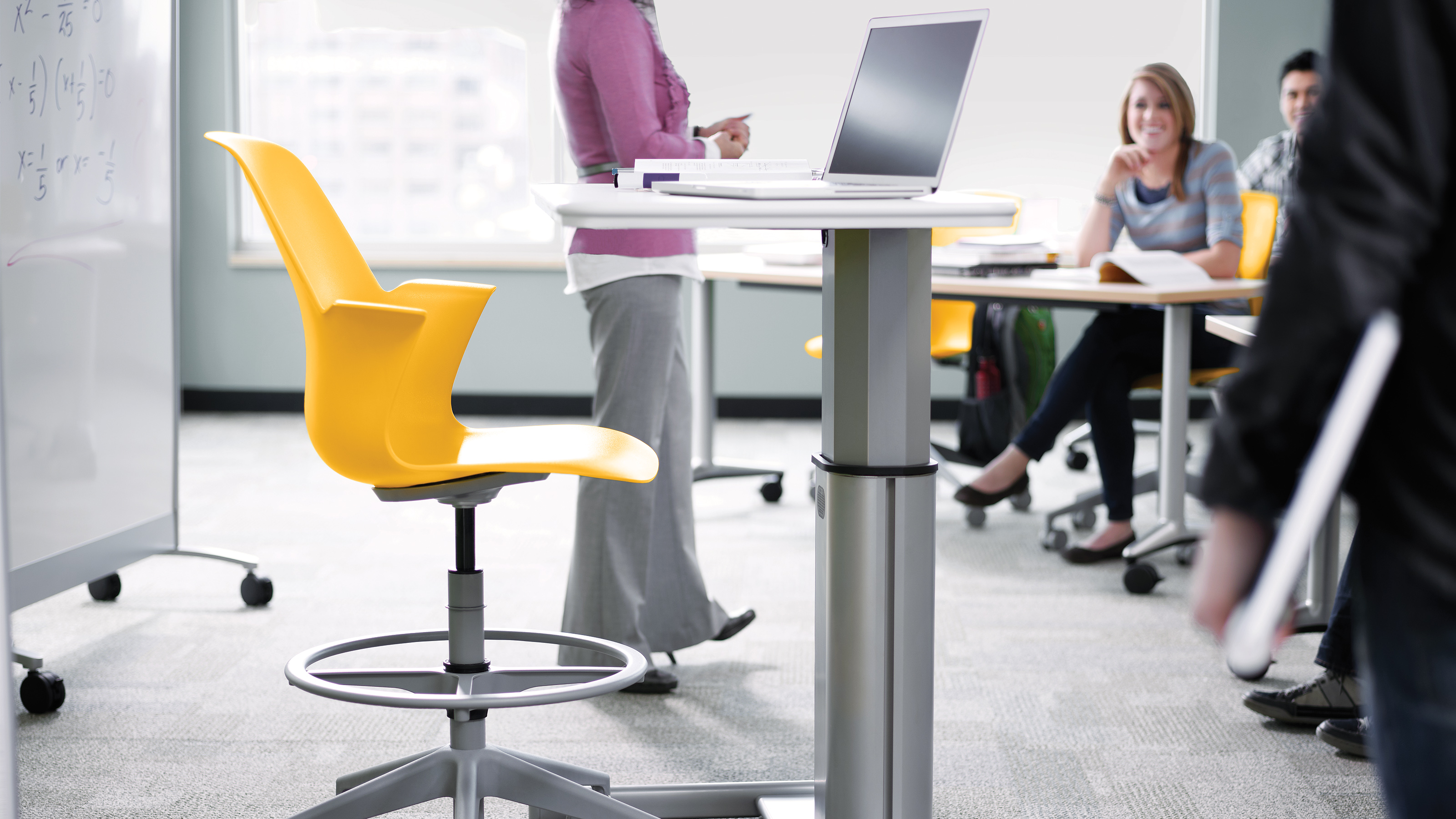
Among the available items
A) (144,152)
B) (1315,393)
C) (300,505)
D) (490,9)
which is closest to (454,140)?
(490,9)

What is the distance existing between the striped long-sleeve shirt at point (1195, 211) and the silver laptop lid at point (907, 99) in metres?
1.92

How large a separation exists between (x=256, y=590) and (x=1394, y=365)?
8.15 ft

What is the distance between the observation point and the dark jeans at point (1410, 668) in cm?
59

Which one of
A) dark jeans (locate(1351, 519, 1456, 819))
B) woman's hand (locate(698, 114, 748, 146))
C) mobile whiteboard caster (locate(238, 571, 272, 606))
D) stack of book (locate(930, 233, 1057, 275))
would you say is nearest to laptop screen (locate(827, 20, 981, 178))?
woman's hand (locate(698, 114, 748, 146))

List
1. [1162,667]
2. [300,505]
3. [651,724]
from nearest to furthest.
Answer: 1. [651,724]
2. [1162,667]
3. [300,505]

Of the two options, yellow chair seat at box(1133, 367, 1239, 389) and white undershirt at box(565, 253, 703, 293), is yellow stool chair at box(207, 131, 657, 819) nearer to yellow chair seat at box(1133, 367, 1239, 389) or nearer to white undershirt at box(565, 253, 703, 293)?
white undershirt at box(565, 253, 703, 293)

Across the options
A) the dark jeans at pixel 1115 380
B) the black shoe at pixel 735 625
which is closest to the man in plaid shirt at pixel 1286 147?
the dark jeans at pixel 1115 380

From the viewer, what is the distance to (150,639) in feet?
8.11

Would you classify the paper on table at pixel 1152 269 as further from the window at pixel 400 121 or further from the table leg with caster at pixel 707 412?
the window at pixel 400 121

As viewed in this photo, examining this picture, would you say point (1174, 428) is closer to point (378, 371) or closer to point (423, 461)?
point (423, 461)

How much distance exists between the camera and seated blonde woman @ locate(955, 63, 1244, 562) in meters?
3.07

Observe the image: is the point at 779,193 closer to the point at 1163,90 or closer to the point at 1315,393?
the point at 1315,393

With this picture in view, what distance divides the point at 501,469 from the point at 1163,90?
7.56 ft

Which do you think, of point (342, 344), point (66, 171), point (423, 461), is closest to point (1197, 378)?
point (423, 461)
